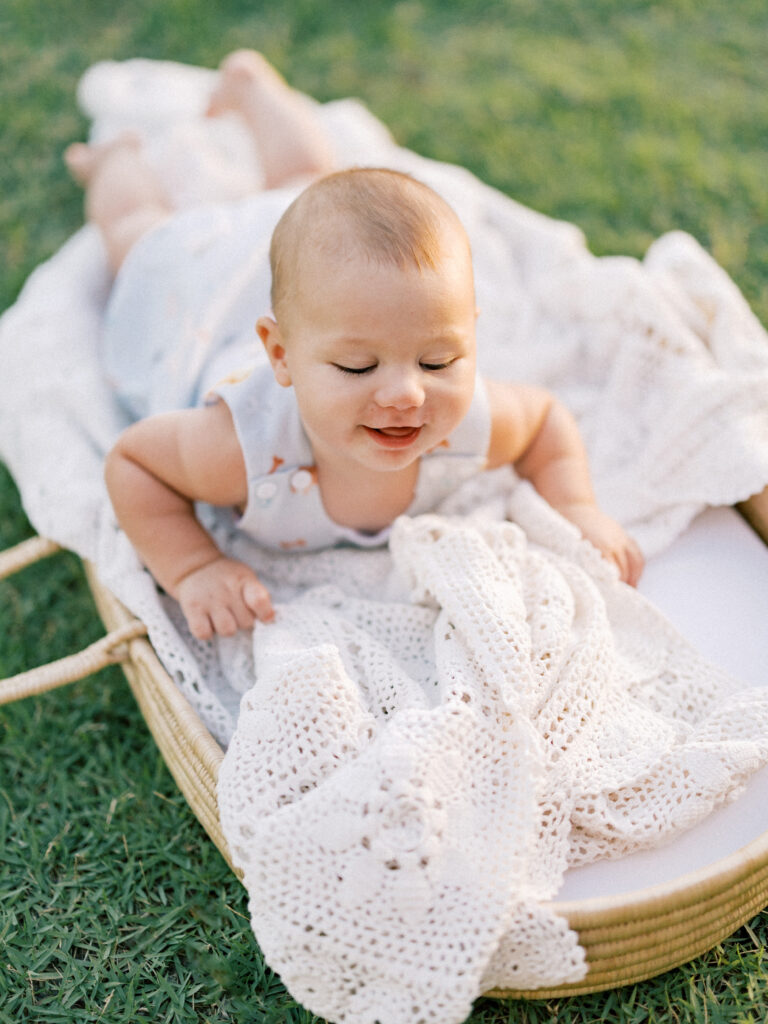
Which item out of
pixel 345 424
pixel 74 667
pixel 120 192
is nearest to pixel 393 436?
pixel 345 424

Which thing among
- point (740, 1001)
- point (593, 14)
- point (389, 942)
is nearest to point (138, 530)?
point (389, 942)

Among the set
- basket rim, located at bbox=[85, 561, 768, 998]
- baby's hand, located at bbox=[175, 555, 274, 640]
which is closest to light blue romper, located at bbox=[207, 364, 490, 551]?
baby's hand, located at bbox=[175, 555, 274, 640]

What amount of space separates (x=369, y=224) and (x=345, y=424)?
292mm

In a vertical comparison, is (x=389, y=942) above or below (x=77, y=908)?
above

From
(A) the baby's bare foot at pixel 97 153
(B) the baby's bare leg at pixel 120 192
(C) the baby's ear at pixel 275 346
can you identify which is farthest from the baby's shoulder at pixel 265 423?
(A) the baby's bare foot at pixel 97 153

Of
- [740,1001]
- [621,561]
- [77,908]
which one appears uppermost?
[621,561]

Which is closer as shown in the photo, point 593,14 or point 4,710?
point 4,710

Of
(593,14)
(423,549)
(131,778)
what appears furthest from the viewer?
(593,14)

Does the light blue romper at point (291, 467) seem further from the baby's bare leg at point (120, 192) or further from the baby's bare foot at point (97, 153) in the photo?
the baby's bare foot at point (97, 153)

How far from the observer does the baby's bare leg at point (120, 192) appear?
239 cm

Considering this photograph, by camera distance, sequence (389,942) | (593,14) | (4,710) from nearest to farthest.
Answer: (389,942) → (4,710) → (593,14)

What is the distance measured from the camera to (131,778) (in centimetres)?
177

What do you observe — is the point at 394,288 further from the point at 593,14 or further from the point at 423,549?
the point at 593,14

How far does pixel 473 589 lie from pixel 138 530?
63 centimetres
